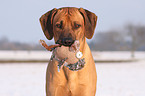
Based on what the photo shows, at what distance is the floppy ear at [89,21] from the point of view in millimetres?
3314

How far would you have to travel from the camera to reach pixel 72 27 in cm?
314

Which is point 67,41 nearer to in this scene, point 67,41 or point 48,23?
point 67,41

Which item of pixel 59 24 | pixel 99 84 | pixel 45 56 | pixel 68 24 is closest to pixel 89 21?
pixel 68 24

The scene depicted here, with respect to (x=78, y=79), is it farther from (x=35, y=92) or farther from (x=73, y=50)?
(x=35, y=92)

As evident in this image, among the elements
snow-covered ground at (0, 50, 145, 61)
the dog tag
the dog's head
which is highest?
the dog's head

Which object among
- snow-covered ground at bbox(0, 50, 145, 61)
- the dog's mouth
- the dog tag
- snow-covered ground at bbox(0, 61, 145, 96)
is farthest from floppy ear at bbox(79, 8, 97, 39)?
snow-covered ground at bbox(0, 50, 145, 61)

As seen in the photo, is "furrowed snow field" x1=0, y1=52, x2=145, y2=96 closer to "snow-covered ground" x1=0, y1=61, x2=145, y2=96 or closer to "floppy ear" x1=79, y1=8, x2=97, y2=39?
"snow-covered ground" x1=0, y1=61, x2=145, y2=96

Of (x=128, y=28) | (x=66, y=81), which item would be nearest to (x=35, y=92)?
(x=66, y=81)

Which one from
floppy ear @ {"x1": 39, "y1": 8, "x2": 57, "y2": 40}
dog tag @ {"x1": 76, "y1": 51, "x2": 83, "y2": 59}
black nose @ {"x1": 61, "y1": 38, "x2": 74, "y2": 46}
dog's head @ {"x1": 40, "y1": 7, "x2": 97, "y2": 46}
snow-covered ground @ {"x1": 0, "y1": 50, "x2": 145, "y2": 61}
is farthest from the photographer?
snow-covered ground @ {"x1": 0, "y1": 50, "x2": 145, "y2": 61}

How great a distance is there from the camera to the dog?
3163mm

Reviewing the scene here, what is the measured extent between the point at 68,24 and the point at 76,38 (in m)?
0.26

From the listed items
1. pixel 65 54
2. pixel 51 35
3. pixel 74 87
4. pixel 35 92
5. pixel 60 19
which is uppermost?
pixel 60 19

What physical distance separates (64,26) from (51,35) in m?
0.39

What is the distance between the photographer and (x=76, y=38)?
3.15m
